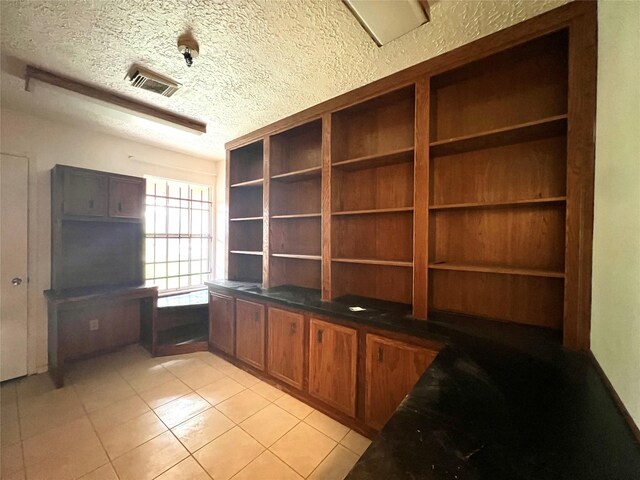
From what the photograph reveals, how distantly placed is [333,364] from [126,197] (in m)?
3.11

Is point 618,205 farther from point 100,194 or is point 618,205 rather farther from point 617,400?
point 100,194

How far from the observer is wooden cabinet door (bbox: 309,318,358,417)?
1844 millimetres

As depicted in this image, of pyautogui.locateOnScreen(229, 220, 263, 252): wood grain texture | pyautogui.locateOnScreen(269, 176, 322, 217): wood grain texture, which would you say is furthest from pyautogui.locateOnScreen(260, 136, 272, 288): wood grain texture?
pyautogui.locateOnScreen(229, 220, 263, 252): wood grain texture

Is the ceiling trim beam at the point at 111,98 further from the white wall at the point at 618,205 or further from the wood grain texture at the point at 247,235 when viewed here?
the white wall at the point at 618,205

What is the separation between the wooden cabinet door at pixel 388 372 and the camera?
156cm

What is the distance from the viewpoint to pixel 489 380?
1.03m

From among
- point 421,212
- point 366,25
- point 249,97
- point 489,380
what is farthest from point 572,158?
point 249,97

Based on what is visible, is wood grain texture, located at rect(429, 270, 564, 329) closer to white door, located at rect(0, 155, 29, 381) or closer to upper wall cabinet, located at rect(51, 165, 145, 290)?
upper wall cabinet, located at rect(51, 165, 145, 290)

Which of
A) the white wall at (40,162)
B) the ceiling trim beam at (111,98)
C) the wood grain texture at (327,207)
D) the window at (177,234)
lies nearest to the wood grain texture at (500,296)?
the wood grain texture at (327,207)

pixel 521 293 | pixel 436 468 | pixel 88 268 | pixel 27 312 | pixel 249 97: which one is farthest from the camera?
pixel 88 268

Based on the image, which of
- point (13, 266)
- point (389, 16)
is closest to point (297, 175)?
point (389, 16)

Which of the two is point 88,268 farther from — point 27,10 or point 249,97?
point 249,97

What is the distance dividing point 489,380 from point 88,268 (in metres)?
3.96

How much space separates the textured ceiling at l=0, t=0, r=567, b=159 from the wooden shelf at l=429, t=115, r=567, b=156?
0.61 metres
